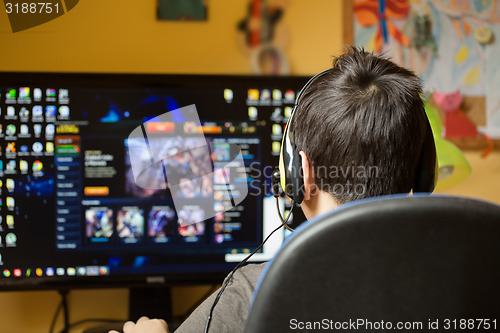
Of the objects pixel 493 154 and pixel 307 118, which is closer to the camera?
pixel 307 118

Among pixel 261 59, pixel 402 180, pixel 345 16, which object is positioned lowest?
pixel 402 180

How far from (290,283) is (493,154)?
1.46 m

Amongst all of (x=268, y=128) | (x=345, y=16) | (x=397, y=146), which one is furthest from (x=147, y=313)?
(x=345, y=16)

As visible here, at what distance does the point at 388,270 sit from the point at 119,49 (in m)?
1.30

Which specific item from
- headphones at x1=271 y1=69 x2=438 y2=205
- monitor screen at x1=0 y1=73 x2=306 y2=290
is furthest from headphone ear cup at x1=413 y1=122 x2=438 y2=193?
monitor screen at x1=0 y1=73 x2=306 y2=290

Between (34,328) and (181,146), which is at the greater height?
(181,146)

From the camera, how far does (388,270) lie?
504 millimetres

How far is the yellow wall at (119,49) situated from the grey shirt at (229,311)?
0.88 meters

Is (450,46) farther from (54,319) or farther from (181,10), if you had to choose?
(54,319)

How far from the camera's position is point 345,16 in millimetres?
1683

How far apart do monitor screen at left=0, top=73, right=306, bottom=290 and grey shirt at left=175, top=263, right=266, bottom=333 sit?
2.23ft

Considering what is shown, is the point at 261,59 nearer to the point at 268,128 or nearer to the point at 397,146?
the point at 268,128

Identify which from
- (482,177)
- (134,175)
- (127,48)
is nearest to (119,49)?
(127,48)

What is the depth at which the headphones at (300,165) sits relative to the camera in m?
0.82
